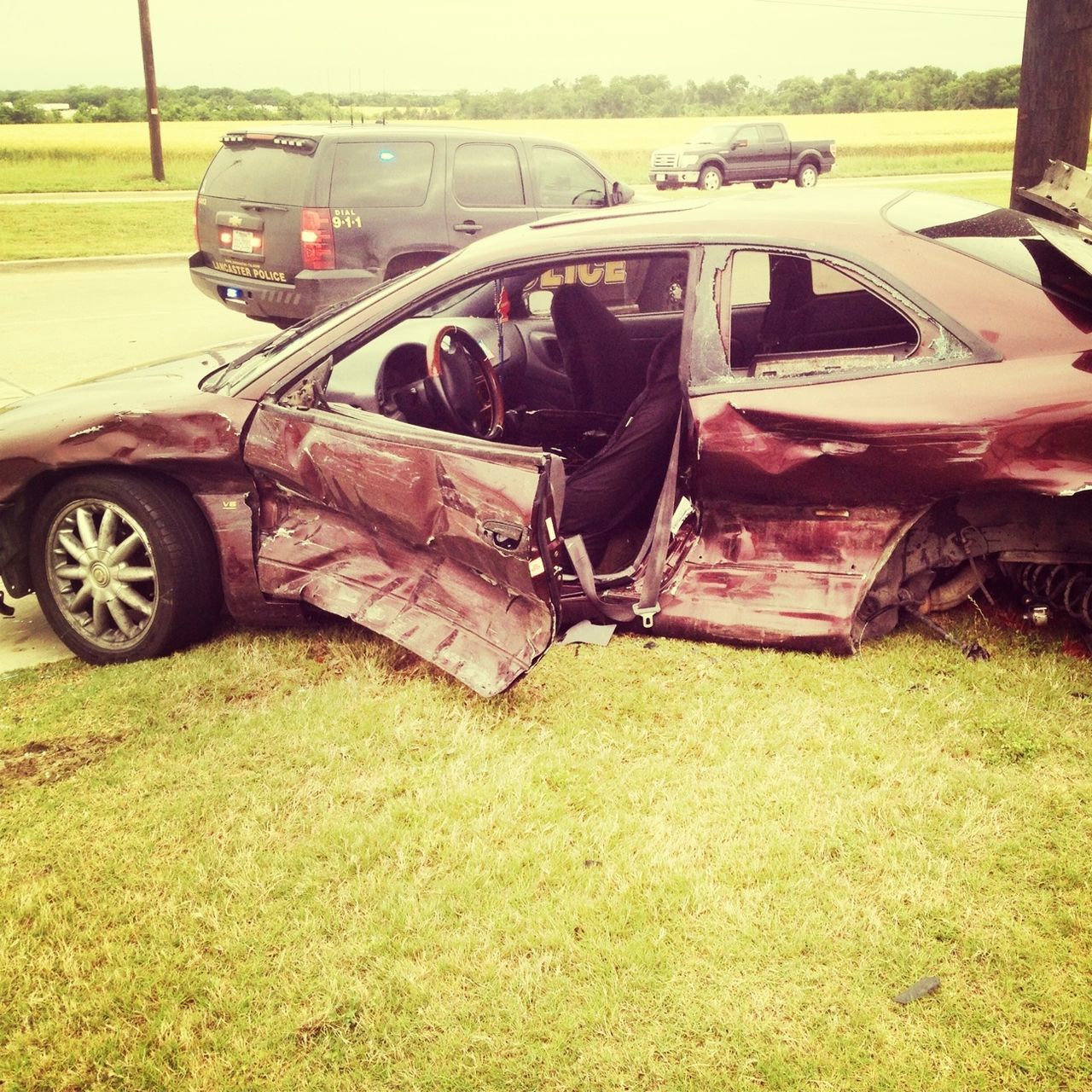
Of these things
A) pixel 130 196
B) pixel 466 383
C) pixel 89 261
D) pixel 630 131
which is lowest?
pixel 89 261

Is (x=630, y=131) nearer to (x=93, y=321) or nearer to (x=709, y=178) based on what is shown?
(x=709, y=178)

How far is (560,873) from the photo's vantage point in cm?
288

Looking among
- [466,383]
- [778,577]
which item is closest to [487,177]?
[466,383]

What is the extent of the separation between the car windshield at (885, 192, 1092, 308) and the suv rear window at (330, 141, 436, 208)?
18.0 feet

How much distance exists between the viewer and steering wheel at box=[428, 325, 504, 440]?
4070mm

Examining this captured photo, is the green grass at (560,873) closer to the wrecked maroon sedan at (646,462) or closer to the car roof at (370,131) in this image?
the wrecked maroon sedan at (646,462)

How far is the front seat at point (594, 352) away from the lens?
4477 mm

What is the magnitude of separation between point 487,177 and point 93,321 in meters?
4.73

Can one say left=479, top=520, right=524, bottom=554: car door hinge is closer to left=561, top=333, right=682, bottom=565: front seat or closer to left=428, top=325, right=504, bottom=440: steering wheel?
left=561, top=333, right=682, bottom=565: front seat

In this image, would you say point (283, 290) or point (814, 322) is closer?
point (814, 322)

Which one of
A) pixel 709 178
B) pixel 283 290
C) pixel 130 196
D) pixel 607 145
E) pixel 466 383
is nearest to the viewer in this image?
pixel 466 383

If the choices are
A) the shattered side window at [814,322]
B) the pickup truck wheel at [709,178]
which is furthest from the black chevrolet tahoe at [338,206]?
the pickup truck wheel at [709,178]

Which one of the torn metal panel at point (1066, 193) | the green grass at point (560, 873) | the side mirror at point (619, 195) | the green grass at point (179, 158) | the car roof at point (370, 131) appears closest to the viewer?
the green grass at point (560, 873)

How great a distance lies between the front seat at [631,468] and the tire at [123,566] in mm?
1419
